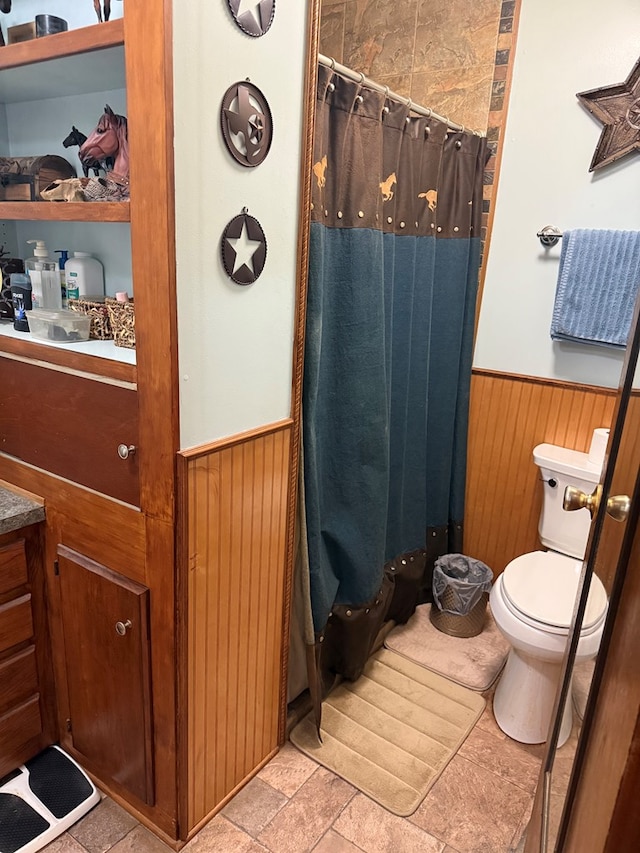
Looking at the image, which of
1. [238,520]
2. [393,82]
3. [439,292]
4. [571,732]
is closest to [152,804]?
[238,520]

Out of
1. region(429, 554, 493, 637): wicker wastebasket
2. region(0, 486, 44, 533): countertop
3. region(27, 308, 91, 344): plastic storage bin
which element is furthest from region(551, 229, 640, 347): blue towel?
region(0, 486, 44, 533): countertop

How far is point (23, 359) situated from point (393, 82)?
1.87 m

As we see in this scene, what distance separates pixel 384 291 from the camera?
71.4 inches

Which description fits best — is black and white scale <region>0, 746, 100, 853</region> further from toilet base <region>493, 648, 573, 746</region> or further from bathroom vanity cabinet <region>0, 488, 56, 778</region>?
toilet base <region>493, 648, 573, 746</region>

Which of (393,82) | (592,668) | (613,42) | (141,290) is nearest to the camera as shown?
(592,668)

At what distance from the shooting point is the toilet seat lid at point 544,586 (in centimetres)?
181

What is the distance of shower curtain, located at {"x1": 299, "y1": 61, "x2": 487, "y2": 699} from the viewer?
1.58 metres

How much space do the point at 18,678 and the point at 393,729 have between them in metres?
1.17

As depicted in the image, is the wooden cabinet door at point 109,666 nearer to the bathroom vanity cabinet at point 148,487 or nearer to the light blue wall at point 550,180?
the bathroom vanity cabinet at point 148,487

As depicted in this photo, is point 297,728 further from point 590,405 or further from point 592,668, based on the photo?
point 590,405

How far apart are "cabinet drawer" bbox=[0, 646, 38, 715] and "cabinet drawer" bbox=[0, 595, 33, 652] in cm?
5

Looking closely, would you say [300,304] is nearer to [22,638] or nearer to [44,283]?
[44,283]

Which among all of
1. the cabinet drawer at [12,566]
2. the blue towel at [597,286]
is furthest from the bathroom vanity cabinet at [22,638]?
the blue towel at [597,286]

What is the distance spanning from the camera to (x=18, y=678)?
5.25 feet
